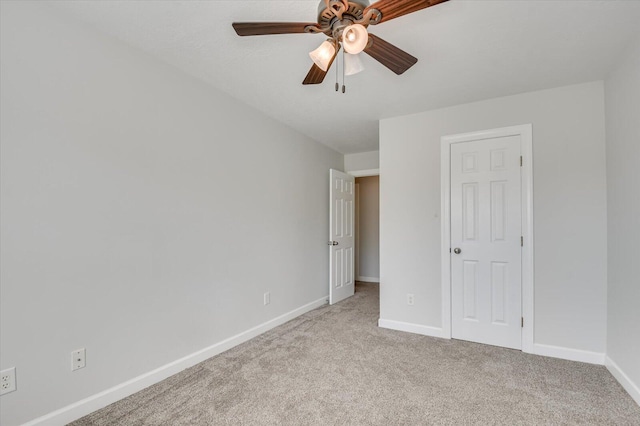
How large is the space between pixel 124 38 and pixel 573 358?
423 cm

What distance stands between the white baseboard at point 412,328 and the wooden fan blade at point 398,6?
2.86 metres

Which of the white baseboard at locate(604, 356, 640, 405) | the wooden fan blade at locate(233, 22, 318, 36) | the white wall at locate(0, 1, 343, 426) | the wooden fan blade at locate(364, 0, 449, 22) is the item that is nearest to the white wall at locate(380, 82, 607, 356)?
the white baseboard at locate(604, 356, 640, 405)

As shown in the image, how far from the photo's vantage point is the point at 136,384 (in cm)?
206

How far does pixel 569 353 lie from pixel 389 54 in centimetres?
285

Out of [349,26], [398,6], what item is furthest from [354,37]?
[398,6]

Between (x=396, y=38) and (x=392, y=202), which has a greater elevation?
(x=396, y=38)

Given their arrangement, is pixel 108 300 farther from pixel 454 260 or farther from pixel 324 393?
pixel 454 260

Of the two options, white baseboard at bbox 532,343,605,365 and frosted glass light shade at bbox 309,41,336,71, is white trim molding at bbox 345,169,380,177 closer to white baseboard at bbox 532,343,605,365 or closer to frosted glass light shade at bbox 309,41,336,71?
white baseboard at bbox 532,343,605,365

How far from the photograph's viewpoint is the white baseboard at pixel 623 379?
1930mm

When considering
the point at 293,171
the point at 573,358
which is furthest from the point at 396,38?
the point at 573,358

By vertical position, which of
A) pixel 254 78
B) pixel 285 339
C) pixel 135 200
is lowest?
pixel 285 339

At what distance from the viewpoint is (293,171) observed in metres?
3.76

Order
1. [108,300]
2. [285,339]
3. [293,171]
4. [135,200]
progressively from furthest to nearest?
[293,171] < [285,339] < [135,200] < [108,300]

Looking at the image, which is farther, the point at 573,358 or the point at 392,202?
the point at 392,202
